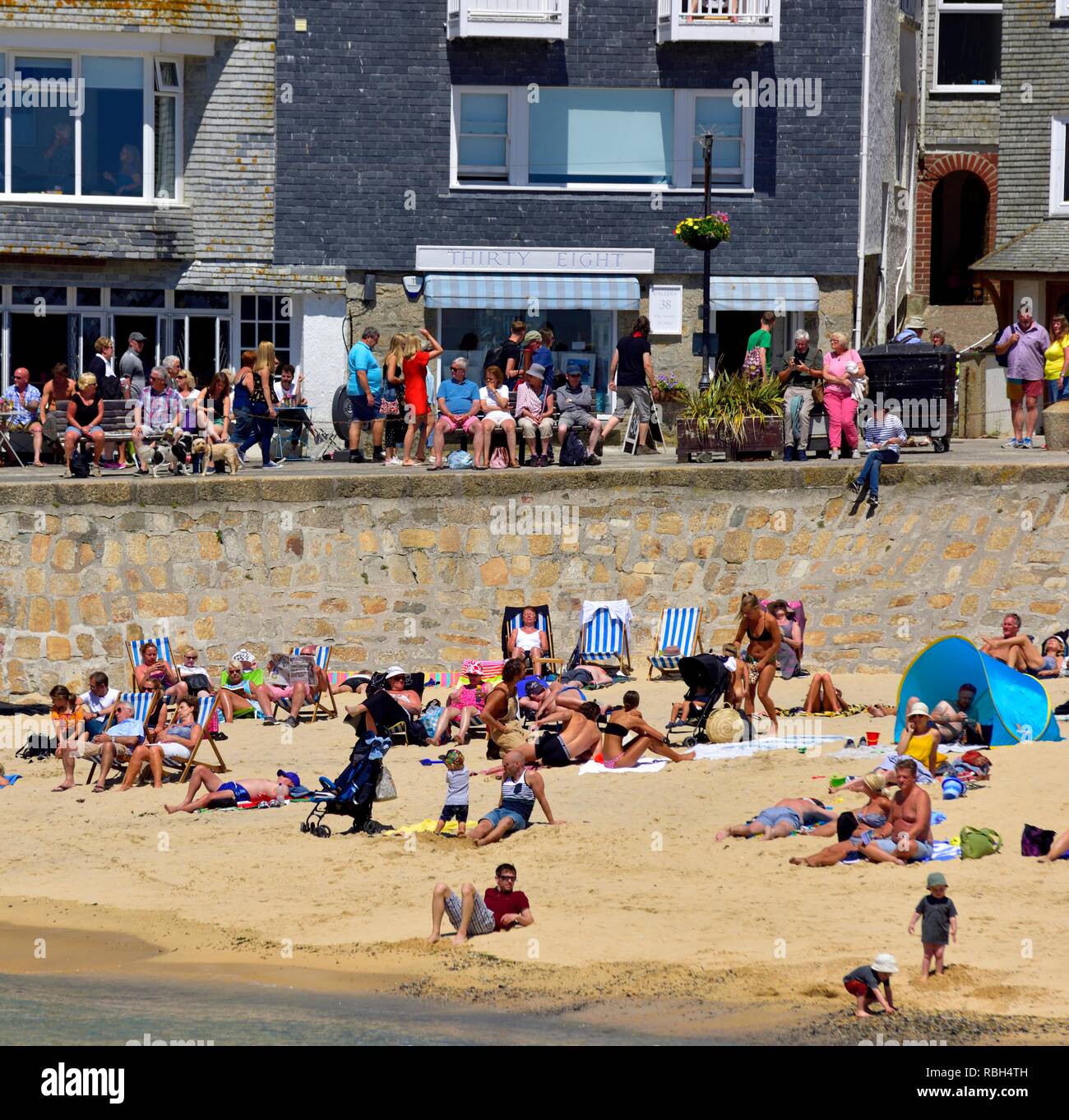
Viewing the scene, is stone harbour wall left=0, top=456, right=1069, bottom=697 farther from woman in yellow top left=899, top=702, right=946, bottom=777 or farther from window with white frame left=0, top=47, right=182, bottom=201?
window with white frame left=0, top=47, right=182, bottom=201

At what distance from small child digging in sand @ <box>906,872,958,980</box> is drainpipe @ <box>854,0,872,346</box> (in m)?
17.4

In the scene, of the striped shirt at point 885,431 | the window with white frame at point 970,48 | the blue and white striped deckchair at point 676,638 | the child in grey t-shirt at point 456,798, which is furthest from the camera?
the window with white frame at point 970,48

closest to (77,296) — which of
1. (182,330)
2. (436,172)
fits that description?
(182,330)

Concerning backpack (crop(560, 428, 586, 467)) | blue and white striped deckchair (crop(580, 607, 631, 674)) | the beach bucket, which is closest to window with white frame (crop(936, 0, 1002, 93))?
backpack (crop(560, 428, 586, 467))

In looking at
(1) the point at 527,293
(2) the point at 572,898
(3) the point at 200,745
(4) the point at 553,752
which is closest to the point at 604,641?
(4) the point at 553,752

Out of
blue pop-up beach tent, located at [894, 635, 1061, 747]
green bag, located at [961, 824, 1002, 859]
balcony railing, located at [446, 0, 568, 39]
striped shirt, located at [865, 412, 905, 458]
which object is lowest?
green bag, located at [961, 824, 1002, 859]

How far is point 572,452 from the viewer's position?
23906mm

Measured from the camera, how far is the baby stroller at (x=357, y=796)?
60.2 ft

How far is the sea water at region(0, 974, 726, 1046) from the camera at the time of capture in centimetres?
1391

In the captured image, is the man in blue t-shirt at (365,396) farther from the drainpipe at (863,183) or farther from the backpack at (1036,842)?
the backpack at (1036,842)

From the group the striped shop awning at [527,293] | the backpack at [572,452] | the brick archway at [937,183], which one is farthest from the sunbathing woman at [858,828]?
the brick archway at [937,183]

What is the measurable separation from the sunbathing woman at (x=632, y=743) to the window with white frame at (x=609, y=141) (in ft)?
40.9

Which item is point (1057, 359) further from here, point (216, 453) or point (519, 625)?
point (216, 453)

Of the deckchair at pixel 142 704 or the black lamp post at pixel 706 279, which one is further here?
the black lamp post at pixel 706 279
